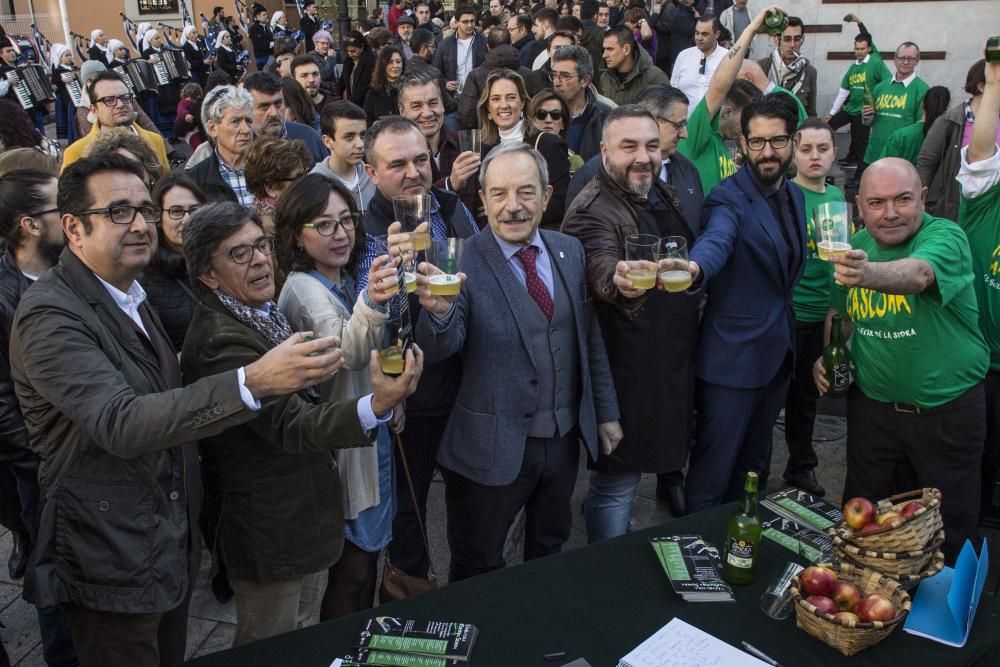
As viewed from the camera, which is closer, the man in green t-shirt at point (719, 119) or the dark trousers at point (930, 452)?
the dark trousers at point (930, 452)

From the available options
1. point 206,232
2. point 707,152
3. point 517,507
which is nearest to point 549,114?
point 707,152

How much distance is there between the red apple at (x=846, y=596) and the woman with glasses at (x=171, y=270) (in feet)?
8.59

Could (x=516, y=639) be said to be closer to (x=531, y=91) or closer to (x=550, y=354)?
(x=550, y=354)

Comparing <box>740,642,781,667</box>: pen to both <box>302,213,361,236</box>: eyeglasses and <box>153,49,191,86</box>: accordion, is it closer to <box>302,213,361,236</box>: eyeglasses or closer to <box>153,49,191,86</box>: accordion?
<box>302,213,361,236</box>: eyeglasses

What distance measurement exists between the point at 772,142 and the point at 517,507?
6.45 feet

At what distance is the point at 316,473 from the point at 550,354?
0.98 m

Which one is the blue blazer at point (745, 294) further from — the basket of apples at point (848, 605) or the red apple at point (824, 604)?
the red apple at point (824, 604)

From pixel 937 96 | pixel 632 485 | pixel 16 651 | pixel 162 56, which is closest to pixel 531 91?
pixel 937 96

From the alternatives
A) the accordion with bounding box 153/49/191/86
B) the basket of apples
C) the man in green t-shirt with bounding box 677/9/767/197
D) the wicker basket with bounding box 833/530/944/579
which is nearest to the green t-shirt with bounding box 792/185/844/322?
the man in green t-shirt with bounding box 677/9/767/197

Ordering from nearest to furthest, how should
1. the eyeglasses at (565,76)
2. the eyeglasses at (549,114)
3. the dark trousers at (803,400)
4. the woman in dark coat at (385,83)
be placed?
the dark trousers at (803,400) < the eyeglasses at (549,114) < the eyeglasses at (565,76) < the woman in dark coat at (385,83)

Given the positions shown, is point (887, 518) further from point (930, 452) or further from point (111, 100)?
point (111, 100)

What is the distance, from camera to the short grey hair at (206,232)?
2.40m

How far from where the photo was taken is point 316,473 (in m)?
2.53

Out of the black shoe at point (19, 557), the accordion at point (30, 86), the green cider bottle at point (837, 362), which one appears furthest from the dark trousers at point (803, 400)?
the accordion at point (30, 86)
